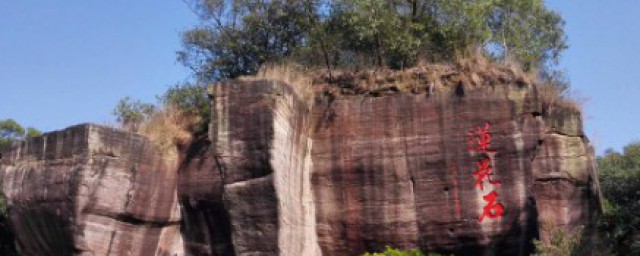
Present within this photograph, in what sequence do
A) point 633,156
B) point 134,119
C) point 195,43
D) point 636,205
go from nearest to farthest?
point 636,205 → point 134,119 → point 195,43 → point 633,156

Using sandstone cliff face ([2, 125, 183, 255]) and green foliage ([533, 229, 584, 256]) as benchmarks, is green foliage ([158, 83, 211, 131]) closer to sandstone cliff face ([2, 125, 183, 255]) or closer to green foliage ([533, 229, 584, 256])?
sandstone cliff face ([2, 125, 183, 255])

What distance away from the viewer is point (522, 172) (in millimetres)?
11758

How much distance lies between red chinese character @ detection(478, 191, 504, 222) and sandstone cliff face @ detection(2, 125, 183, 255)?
16.7ft

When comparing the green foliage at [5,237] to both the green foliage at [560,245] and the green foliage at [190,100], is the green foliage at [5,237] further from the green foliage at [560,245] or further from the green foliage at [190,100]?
the green foliage at [560,245]

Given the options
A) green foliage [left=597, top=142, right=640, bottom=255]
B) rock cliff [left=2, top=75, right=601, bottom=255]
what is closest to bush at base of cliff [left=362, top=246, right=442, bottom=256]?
rock cliff [left=2, top=75, right=601, bottom=255]

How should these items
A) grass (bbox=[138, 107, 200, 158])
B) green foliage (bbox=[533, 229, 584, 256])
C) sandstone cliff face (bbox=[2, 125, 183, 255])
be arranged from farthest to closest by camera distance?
grass (bbox=[138, 107, 200, 158]) < sandstone cliff face (bbox=[2, 125, 183, 255]) < green foliage (bbox=[533, 229, 584, 256])

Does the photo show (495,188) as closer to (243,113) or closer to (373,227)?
(373,227)

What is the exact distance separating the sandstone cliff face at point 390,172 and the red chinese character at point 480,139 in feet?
0.16

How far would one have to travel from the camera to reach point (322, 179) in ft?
41.8

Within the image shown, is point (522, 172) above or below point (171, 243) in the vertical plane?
above

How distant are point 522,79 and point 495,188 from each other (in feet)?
5.86

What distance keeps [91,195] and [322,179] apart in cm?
366

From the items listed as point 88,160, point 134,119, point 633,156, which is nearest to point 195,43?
point 134,119

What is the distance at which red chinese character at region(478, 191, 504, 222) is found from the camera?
38.6ft
